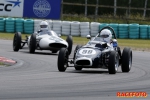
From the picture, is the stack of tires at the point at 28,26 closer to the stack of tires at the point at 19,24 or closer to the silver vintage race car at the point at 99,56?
the stack of tires at the point at 19,24

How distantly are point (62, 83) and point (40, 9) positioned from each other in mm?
27864

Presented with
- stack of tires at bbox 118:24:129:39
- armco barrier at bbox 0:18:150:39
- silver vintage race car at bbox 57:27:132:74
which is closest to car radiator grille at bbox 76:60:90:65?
silver vintage race car at bbox 57:27:132:74

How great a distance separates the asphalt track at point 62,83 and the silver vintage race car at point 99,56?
25 cm

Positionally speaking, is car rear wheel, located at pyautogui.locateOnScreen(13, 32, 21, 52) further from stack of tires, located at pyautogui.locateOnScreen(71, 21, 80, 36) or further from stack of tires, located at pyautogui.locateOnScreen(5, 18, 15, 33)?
stack of tires, located at pyautogui.locateOnScreen(5, 18, 15, 33)

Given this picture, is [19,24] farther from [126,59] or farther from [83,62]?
[83,62]

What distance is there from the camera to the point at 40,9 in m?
41.1

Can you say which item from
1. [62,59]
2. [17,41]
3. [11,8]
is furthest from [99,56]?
[11,8]

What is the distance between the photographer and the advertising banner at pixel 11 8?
A: 40.9m

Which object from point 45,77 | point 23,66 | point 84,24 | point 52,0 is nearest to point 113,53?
point 45,77

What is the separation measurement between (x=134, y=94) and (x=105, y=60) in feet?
15.2

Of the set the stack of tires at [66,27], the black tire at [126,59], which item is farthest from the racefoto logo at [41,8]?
the black tire at [126,59]

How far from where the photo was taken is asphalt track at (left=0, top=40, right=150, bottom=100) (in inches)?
450

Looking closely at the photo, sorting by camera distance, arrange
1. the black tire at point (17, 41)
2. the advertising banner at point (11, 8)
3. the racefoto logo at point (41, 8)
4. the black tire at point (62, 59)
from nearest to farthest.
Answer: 1. the black tire at point (62, 59)
2. the black tire at point (17, 41)
3. the advertising banner at point (11, 8)
4. the racefoto logo at point (41, 8)

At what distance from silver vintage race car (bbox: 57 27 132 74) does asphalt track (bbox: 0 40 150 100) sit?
25 centimetres
